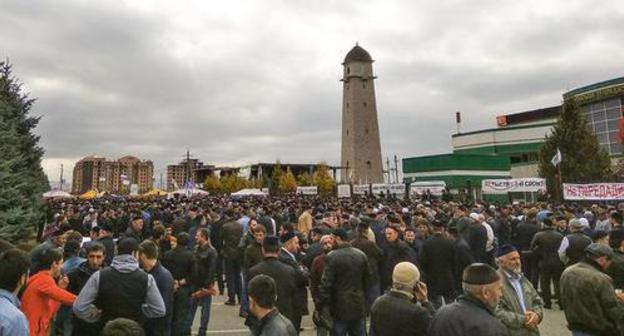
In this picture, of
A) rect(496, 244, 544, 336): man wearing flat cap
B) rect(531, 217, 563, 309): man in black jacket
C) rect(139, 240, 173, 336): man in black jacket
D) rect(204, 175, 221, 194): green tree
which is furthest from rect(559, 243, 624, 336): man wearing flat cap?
rect(204, 175, 221, 194): green tree

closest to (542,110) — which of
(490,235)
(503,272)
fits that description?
(490,235)

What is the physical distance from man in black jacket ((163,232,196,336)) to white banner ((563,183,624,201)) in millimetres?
19552

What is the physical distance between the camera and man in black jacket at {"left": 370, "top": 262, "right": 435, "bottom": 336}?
3945 millimetres

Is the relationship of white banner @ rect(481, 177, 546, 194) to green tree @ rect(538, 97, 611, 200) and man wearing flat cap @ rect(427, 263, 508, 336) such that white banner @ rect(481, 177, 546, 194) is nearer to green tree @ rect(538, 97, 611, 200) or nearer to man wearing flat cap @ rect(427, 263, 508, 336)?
green tree @ rect(538, 97, 611, 200)

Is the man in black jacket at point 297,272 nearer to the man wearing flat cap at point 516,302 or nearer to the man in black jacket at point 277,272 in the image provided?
the man in black jacket at point 277,272

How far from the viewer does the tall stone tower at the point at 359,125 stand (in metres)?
78.1

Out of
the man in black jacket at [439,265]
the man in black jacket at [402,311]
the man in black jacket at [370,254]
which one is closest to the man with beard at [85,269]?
the man in black jacket at [402,311]

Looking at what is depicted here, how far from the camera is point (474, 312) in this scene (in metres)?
3.31

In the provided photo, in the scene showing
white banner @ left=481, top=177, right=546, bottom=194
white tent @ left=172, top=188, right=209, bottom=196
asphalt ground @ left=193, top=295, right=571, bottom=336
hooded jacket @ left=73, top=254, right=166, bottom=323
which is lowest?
asphalt ground @ left=193, top=295, right=571, bottom=336

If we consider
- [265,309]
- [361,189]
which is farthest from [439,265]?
[361,189]

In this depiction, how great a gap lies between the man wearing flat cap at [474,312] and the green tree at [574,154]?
136ft

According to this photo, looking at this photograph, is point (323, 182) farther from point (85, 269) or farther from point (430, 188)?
point (85, 269)

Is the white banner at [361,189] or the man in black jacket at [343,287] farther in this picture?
the white banner at [361,189]

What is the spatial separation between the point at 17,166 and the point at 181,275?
656 inches
